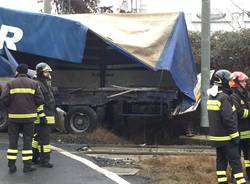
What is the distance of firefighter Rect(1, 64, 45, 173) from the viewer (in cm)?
943

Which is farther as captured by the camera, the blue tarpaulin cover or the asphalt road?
the blue tarpaulin cover

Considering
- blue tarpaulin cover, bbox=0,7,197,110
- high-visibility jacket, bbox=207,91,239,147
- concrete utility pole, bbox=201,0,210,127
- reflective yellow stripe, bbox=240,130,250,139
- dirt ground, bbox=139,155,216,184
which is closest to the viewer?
high-visibility jacket, bbox=207,91,239,147

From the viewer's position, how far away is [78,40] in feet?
46.9

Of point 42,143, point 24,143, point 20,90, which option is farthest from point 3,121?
point 20,90

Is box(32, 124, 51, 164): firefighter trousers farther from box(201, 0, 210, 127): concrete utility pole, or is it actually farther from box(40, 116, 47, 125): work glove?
box(201, 0, 210, 127): concrete utility pole

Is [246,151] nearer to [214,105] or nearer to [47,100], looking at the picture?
[214,105]

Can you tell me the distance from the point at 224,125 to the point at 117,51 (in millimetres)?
6937

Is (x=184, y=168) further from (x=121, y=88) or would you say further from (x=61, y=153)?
(x=121, y=88)

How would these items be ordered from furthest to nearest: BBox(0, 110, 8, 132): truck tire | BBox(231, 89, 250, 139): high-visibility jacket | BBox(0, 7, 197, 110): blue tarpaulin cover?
1. BBox(0, 110, 8, 132): truck tire
2. BBox(0, 7, 197, 110): blue tarpaulin cover
3. BBox(231, 89, 250, 139): high-visibility jacket

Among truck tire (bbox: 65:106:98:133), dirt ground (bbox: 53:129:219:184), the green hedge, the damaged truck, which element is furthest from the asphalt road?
the green hedge

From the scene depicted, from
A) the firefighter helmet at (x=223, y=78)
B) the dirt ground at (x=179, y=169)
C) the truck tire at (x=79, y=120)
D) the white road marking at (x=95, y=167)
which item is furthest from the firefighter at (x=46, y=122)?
the truck tire at (x=79, y=120)

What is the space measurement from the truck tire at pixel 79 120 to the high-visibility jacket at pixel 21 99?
4883 mm

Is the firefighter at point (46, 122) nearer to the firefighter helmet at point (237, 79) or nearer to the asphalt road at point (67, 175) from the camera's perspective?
the asphalt road at point (67, 175)

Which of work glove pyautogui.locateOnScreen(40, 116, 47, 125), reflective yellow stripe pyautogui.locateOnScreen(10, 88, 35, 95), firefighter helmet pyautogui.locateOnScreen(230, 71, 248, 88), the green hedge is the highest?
the green hedge
